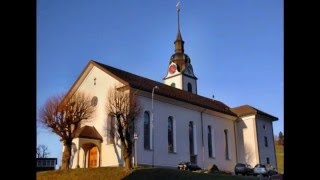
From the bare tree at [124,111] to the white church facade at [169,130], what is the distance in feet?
3.39

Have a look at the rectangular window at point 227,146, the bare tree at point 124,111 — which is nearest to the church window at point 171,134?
the bare tree at point 124,111

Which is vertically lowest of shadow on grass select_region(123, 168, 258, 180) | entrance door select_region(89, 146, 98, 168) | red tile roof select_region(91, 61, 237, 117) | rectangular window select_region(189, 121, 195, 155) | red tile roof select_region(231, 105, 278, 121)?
shadow on grass select_region(123, 168, 258, 180)

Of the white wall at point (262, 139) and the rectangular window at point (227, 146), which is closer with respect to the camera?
the rectangular window at point (227, 146)

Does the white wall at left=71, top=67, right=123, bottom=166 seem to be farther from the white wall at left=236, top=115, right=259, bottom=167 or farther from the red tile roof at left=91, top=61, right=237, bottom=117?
the white wall at left=236, top=115, right=259, bottom=167

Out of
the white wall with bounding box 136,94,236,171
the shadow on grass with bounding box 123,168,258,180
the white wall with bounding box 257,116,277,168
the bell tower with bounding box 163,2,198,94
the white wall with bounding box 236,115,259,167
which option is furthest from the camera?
the bell tower with bounding box 163,2,198,94

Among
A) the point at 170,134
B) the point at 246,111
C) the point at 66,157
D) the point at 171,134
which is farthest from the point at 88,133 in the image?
the point at 246,111

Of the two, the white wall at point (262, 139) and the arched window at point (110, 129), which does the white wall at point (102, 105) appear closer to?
the arched window at point (110, 129)

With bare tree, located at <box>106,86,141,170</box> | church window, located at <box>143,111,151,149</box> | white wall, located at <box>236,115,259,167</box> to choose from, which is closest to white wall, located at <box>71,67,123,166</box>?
bare tree, located at <box>106,86,141,170</box>

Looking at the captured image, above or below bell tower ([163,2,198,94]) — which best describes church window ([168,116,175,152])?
below

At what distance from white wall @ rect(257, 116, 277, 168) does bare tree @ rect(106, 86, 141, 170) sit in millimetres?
23435

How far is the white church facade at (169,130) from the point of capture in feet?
129

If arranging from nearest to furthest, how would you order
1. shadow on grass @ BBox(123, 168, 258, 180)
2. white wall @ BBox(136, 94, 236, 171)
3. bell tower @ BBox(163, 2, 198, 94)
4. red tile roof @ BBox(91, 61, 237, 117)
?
shadow on grass @ BBox(123, 168, 258, 180), white wall @ BBox(136, 94, 236, 171), red tile roof @ BBox(91, 61, 237, 117), bell tower @ BBox(163, 2, 198, 94)

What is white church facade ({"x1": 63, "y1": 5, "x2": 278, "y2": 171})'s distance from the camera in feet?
129

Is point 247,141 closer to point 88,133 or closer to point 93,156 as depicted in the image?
point 93,156
